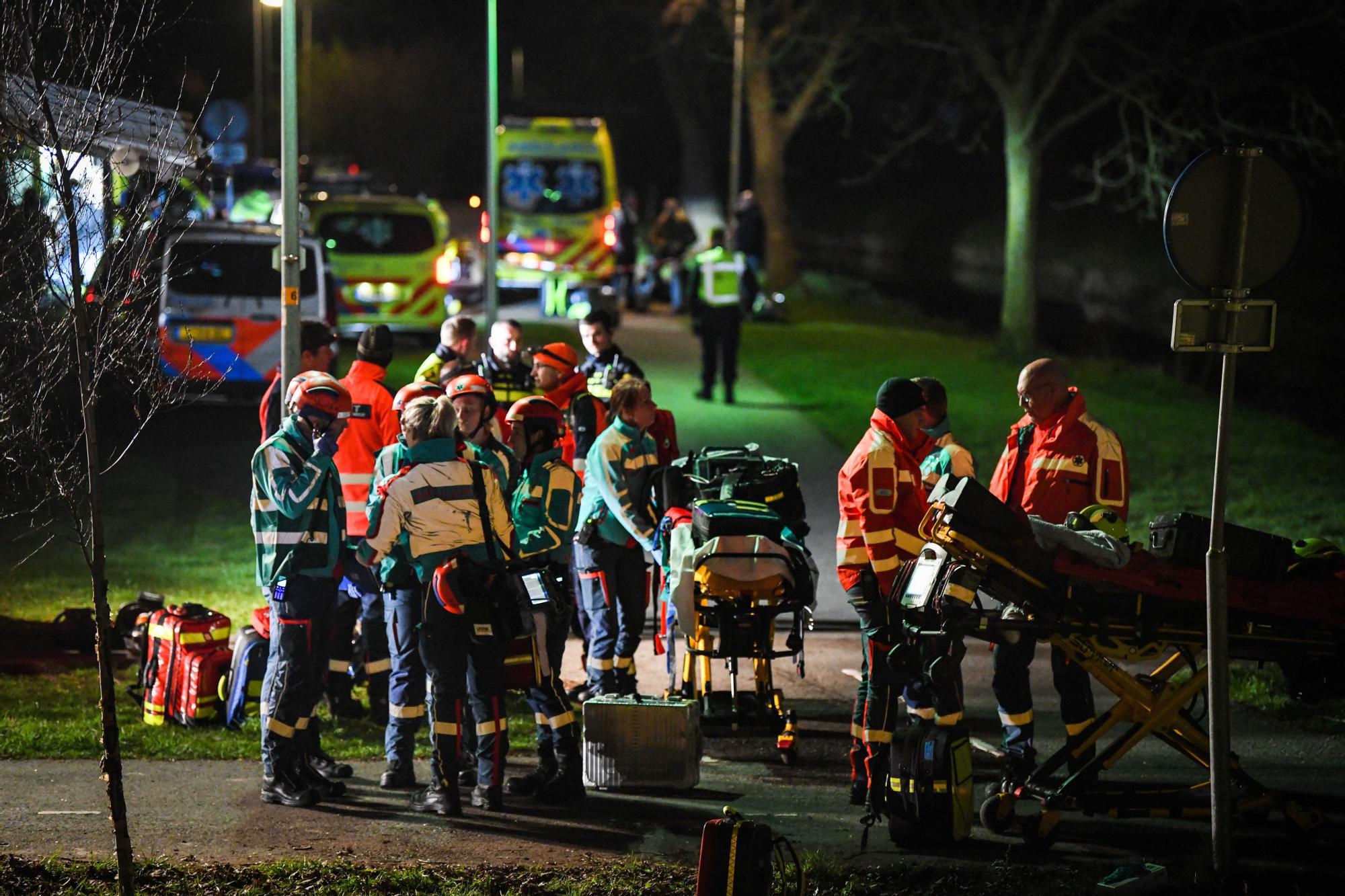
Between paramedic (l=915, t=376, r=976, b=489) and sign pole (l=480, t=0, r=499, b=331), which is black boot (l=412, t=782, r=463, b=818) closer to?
paramedic (l=915, t=376, r=976, b=489)

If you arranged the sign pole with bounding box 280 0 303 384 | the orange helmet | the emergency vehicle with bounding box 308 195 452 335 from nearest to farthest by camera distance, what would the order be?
the sign pole with bounding box 280 0 303 384
the orange helmet
the emergency vehicle with bounding box 308 195 452 335

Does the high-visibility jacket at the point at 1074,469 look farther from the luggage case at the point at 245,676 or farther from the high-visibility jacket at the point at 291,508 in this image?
the luggage case at the point at 245,676

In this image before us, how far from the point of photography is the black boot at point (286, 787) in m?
7.41

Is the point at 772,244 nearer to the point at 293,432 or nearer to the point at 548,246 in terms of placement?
the point at 548,246

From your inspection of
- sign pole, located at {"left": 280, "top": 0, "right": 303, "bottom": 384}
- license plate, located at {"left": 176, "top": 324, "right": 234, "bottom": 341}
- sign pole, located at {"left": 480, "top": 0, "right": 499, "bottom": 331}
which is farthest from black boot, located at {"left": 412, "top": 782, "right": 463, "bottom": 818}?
license plate, located at {"left": 176, "top": 324, "right": 234, "bottom": 341}

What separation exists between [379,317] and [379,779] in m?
16.2

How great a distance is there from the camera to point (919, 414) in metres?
7.58

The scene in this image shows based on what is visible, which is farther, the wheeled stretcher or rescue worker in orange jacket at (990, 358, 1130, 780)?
rescue worker in orange jacket at (990, 358, 1130, 780)

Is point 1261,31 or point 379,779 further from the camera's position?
point 1261,31

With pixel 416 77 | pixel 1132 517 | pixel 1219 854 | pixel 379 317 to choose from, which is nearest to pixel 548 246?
pixel 379 317

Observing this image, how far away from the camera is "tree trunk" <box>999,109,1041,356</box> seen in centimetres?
2820

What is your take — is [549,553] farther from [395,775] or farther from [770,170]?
[770,170]

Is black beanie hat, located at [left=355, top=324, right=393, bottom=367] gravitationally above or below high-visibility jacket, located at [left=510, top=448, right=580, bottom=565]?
above

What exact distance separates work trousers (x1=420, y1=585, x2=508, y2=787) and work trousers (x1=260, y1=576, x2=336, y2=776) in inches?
20.1
